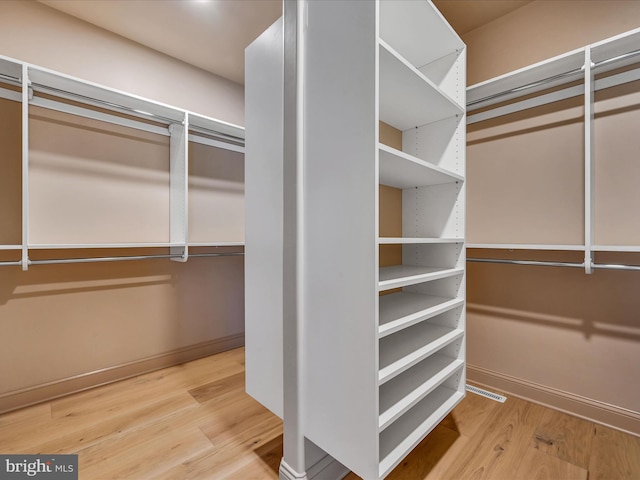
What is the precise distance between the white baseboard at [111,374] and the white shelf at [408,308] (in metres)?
1.83

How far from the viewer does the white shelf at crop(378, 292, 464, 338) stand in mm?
1150

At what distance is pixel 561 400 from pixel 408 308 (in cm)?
129

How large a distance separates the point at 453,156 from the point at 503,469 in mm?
1487

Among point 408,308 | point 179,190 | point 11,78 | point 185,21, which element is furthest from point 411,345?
point 11,78

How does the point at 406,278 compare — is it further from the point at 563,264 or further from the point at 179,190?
the point at 179,190

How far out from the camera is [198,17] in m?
2.10

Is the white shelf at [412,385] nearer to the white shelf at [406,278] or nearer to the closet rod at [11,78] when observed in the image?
the white shelf at [406,278]

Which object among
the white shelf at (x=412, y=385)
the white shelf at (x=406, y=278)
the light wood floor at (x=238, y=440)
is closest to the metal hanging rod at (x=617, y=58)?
the white shelf at (x=406, y=278)

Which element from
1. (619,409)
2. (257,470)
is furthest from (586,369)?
(257,470)

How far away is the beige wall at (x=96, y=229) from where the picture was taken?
190cm

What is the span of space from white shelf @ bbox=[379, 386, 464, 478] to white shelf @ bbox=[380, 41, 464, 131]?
1.41m

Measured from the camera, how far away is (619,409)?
5.53ft

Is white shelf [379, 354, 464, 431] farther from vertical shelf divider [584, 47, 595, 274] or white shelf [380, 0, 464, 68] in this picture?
white shelf [380, 0, 464, 68]

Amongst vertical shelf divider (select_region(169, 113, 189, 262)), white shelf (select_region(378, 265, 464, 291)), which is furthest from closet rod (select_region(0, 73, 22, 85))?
white shelf (select_region(378, 265, 464, 291))
